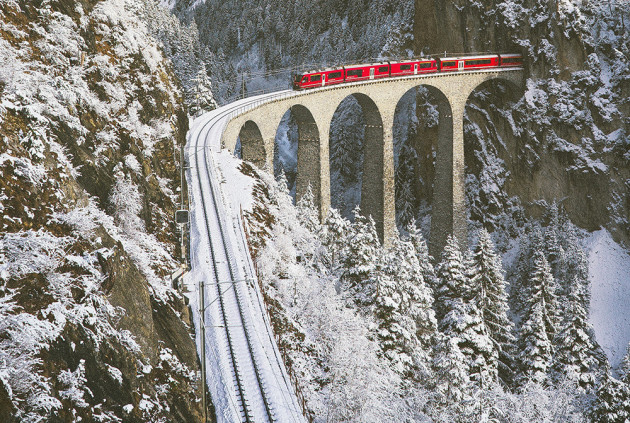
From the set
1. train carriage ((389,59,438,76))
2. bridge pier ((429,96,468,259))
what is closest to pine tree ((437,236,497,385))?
bridge pier ((429,96,468,259))

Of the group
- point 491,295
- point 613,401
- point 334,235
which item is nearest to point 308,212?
point 334,235

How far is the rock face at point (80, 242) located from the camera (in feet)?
38.3

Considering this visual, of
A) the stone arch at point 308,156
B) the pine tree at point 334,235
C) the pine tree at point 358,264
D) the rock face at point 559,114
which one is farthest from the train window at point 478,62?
the pine tree at point 358,264

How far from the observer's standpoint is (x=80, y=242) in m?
14.3

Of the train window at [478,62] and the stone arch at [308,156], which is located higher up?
the train window at [478,62]

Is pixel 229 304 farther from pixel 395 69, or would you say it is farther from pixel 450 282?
pixel 395 69

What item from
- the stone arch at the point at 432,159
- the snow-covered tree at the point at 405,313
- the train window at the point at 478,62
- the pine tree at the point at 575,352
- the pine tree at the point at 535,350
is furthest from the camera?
the stone arch at the point at 432,159

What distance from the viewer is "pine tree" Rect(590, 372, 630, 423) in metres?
31.8

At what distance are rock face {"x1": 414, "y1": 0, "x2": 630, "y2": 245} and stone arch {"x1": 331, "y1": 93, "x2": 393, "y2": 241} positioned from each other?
673 inches

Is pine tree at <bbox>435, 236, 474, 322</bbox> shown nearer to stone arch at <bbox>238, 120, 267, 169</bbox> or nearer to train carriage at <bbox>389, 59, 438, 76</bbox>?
stone arch at <bbox>238, 120, 267, 169</bbox>

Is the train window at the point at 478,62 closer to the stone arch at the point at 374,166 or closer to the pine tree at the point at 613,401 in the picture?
the stone arch at the point at 374,166

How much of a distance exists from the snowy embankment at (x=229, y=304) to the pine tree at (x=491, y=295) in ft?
57.3

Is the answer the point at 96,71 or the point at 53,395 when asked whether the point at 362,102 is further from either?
the point at 53,395

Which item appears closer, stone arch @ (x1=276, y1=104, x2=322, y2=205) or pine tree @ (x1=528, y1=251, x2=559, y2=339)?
pine tree @ (x1=528, y1=251, x2=559, y2=339)
